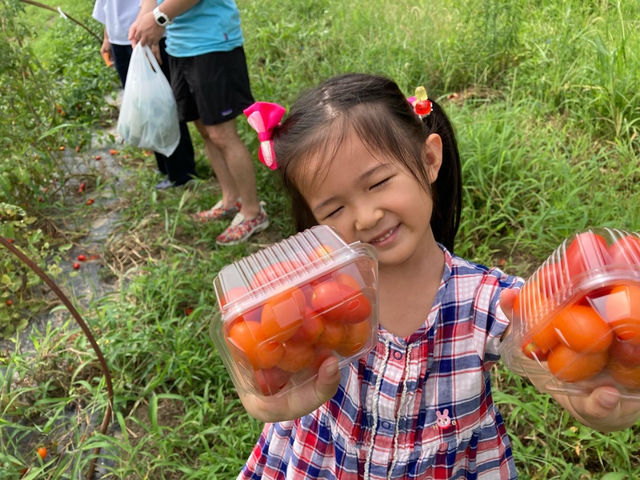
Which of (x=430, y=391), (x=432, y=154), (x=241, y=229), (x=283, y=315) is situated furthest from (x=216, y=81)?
(x=283, y=315)

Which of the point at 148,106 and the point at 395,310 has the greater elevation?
the point at 148,106

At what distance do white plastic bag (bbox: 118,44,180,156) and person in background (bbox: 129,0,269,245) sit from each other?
0.09 meters

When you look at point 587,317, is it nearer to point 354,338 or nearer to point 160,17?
point 354,338

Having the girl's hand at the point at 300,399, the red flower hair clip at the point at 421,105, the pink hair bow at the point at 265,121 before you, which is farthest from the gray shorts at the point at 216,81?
the girl's hand at the point at 300,399

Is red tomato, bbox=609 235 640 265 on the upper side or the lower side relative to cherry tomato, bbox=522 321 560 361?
upper

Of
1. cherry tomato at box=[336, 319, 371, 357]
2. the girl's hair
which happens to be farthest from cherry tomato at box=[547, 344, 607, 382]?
the girl's hair

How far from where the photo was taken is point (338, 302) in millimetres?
847

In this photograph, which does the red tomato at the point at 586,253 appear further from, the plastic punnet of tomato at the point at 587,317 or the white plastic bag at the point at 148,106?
the white plastic bag at the point at 148,106

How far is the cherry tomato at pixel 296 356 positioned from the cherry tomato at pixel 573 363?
0.37 metres

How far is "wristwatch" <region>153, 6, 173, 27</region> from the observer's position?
244cm

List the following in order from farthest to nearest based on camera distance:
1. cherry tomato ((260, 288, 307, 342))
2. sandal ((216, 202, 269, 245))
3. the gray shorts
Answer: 1. sandal ((216, 202, 269, 245))
2. the gray shorts
3. cherry tomato ((260, 288, 307, 342))

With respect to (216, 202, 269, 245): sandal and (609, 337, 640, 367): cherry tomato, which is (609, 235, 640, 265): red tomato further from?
(216, 202, 269, 245): sandal

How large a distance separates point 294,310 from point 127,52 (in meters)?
2.80

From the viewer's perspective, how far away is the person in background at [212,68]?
8.20ft
